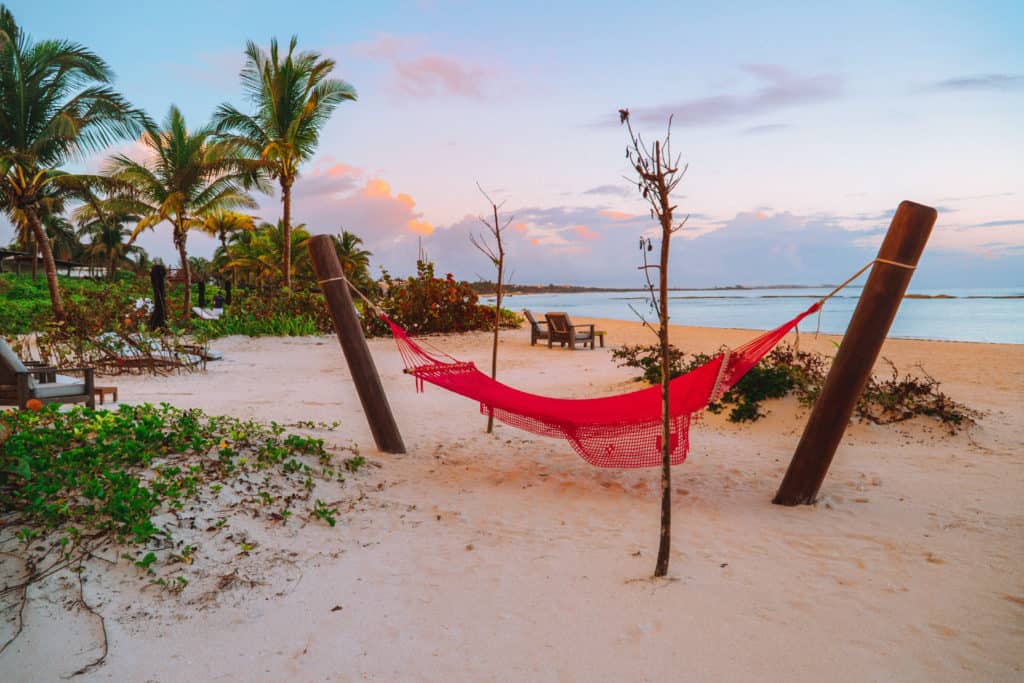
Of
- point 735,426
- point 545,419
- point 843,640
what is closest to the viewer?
point 843,640

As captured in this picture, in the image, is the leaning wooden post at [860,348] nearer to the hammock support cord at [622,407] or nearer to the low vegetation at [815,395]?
the hammock support cord at [622,407]

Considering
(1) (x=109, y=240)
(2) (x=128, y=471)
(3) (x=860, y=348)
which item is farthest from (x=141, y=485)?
(1) (x=109, y=240)

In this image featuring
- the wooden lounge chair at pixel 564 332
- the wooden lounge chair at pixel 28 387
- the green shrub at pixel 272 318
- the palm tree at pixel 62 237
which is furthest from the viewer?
the palm tree at pixel 62 237

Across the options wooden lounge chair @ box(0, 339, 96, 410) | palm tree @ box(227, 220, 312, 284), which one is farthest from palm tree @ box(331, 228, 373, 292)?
wooden lounge chair @ box(0, 339, 96, 410)

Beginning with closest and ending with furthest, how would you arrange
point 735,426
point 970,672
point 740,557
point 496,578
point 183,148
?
point 970,672
point 496,578
point 740,557
point 735,426
point 183,148

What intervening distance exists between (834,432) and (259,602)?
248 cm

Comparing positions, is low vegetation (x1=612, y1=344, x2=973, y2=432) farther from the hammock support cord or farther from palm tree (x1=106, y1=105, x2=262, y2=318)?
palm tree (x1=106, y1=105, x2=262, y2=318)

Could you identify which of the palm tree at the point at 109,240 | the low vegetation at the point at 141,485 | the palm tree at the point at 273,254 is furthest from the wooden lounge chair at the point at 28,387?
the palm tree at the point at 109,240

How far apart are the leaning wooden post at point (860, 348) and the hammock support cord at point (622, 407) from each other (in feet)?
0.25

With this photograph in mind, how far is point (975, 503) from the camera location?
300cm

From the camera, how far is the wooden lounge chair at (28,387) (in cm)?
380

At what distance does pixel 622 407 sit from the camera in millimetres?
3211

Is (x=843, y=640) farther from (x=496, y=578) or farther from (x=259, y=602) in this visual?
(x=259, y=602)

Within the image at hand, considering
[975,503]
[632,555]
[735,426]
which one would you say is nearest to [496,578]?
[632,555]
